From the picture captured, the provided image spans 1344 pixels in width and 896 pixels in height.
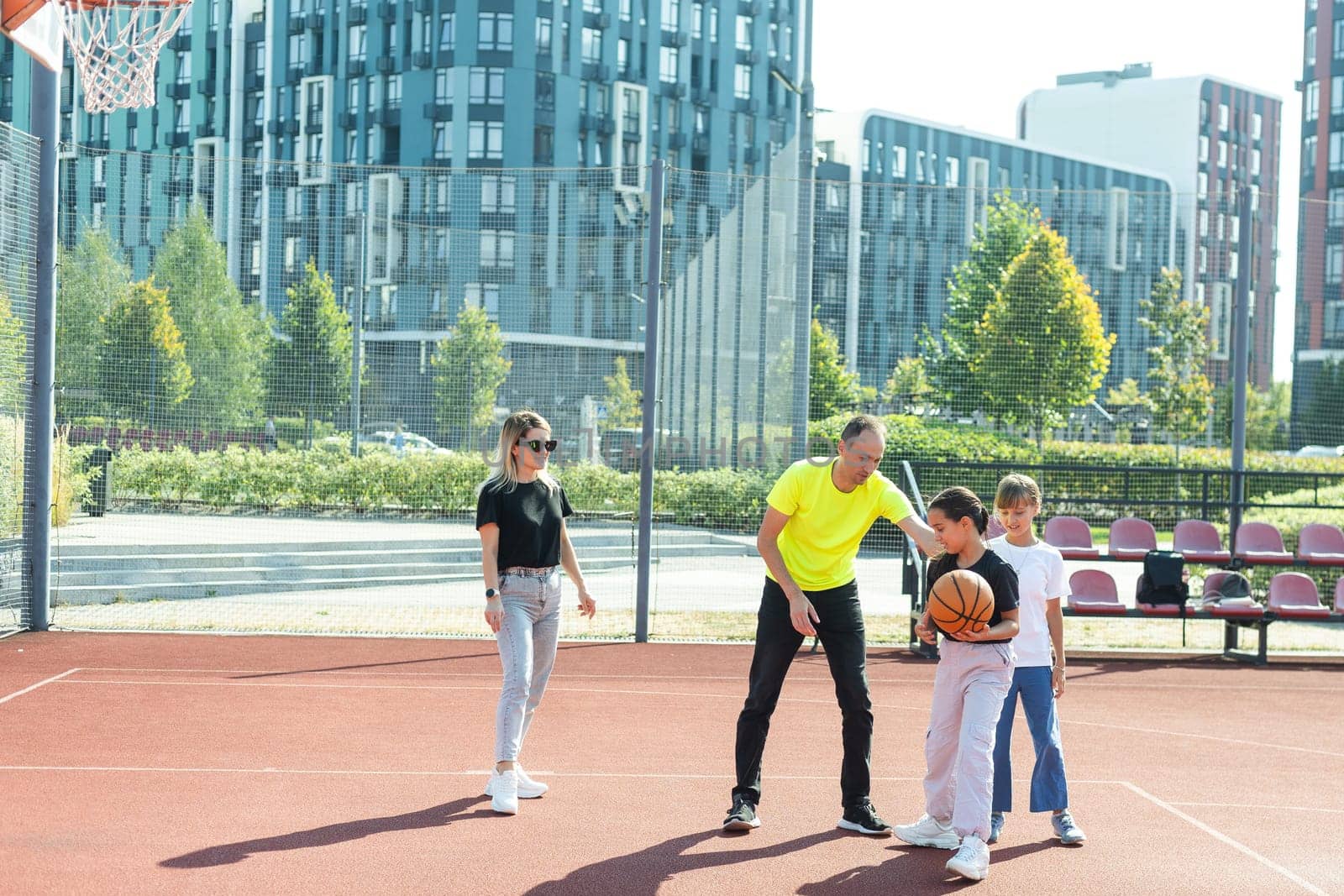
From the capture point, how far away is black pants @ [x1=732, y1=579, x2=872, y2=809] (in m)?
5.91

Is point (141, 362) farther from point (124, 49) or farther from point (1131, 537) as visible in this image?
point (1131, 537)

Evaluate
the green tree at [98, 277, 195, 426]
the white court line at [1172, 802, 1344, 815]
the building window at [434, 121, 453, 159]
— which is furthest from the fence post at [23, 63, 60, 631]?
the building window at [434, 121, 453, 159]

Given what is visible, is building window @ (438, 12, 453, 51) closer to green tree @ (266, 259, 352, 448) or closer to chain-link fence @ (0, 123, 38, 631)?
green tree @ (266, 259, 352, 448)

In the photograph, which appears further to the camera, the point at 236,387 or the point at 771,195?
the point at 771,195

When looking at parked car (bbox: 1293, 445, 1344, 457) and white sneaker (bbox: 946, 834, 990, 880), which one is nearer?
white sneaker (bbox: 946, 834, 990, 880)

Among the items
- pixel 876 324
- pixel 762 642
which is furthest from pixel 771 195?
pixel 762 642

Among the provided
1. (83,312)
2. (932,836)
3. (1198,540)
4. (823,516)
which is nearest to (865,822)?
(932,836)

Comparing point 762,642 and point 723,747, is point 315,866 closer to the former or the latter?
point 762,642

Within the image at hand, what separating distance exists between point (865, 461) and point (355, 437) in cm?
718

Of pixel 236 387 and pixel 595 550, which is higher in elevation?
pixel 236 387

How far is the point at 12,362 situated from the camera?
1092 centimetres

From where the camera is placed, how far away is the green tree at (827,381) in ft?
42.0

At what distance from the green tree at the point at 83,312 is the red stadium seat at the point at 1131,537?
859cm

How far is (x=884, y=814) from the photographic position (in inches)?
246
